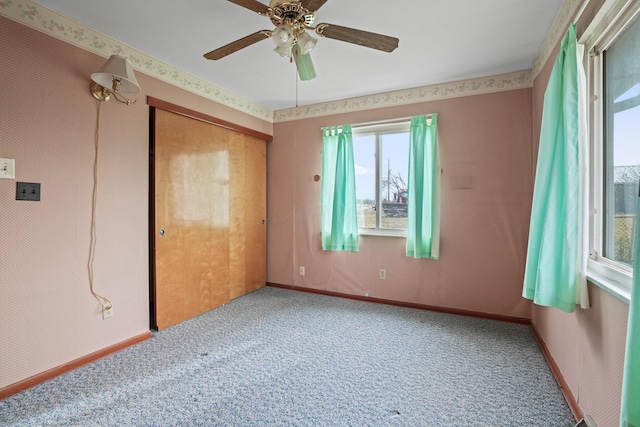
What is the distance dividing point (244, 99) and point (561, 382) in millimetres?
3897

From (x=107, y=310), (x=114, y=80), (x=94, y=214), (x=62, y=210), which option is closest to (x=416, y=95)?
(x=114, y=80)

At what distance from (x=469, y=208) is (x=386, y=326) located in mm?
1474

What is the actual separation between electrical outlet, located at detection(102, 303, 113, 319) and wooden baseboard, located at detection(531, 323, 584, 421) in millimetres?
3123

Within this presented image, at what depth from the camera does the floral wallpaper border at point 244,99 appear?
1.84 meters

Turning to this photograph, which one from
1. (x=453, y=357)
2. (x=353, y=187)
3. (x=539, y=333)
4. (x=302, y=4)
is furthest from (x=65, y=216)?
(x=539, y=333)

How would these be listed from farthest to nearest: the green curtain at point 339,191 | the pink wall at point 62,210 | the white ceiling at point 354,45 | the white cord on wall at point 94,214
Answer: the green curtain at point 339,191 → the white cord on wall at point 94,214 → the white ceiling at point 354,45 → the pink wall at point 62,210

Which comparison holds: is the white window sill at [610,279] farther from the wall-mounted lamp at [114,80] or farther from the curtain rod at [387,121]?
the wall-mounted lamp at [114,80]

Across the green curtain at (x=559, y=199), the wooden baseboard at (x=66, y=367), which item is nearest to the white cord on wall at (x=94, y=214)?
the wooden baseboard at (x=66, y=367)

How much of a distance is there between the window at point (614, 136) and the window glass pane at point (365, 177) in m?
2.09

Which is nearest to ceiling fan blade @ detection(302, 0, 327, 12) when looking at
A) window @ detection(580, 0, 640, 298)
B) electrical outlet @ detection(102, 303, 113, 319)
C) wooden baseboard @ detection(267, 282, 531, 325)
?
window @ detection(580, 0, 640, 298)

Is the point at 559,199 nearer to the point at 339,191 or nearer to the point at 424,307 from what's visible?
the point at 424,307

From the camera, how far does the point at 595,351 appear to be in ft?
4.61

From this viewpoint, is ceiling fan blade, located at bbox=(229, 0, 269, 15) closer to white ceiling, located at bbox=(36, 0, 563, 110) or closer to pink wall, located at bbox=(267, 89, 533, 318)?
white ceiling, located at bbox=(36, 0, 563, 110)

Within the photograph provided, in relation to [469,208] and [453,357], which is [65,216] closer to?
[453,357]
